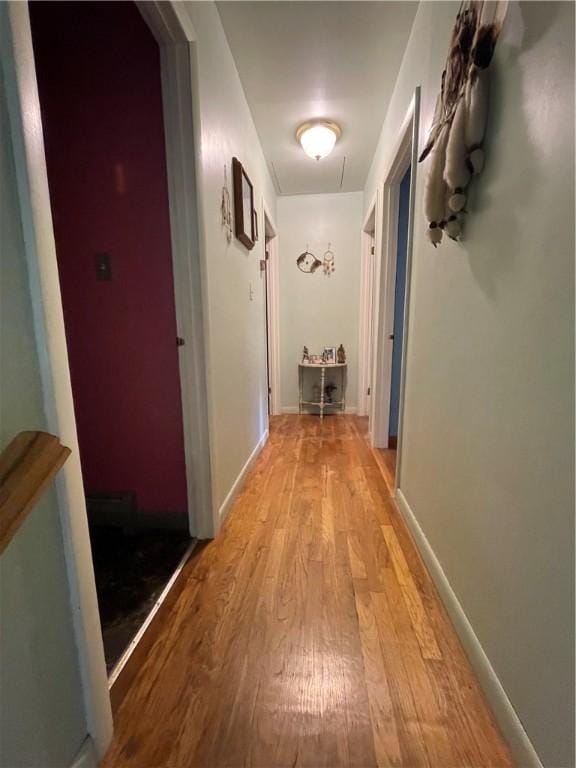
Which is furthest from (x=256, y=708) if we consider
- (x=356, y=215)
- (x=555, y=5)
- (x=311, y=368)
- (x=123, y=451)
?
(x=356, y=215)

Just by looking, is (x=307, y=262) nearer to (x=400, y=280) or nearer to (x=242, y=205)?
(x=400, y=280)

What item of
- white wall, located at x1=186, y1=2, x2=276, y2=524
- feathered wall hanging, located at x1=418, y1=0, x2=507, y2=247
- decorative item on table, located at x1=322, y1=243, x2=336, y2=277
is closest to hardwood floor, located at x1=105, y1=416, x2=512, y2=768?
white wall, located at x1=186, y1=2, x2=276, y2=524

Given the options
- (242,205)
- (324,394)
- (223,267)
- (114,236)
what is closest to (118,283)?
(114,236)

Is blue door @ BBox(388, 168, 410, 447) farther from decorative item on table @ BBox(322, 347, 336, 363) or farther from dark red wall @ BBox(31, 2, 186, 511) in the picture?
dark red wall @ BBox(31, 2, 186, 511)

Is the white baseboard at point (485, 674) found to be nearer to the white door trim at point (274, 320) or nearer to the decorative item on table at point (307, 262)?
the white door trim at point (274, 320)

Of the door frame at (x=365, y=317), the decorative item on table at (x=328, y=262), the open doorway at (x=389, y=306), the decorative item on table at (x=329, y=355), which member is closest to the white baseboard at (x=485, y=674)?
the open doorway at (x=389, y=306)

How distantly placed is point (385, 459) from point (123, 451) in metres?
1.82

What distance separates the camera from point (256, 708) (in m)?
0.86

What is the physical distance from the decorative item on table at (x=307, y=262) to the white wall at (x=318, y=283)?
41 millimetres

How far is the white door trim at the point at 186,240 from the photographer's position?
121cm

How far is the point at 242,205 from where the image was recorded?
1.95 metres

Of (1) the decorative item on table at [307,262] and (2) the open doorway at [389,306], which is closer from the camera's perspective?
(2) the open doorway at [389,306]

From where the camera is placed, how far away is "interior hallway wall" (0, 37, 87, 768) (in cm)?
54

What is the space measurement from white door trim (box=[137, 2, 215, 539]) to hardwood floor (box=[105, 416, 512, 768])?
31cm
